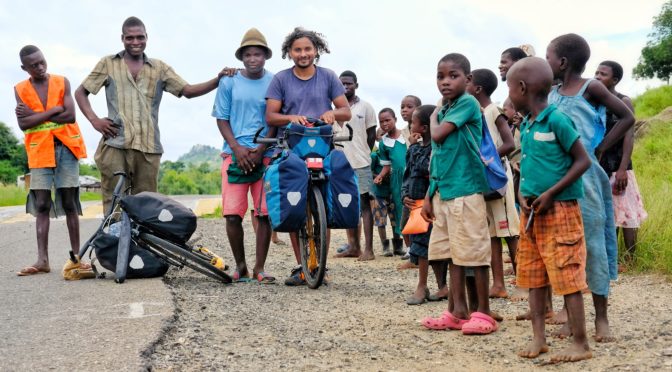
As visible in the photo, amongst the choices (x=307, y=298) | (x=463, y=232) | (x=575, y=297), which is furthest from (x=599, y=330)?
(x=307, y=298)

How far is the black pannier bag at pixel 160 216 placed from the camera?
6770 millimetres

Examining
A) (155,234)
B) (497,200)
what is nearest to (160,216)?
(155,234)

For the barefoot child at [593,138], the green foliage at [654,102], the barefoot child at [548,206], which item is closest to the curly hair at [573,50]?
the barefoot child at [593,138]

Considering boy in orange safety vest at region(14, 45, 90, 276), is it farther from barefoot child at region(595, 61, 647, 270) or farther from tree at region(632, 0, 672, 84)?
tree at region(632, 0, 672, 84)

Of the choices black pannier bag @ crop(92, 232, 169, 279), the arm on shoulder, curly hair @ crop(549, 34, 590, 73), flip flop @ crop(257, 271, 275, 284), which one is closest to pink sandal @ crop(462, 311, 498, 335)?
the arm on shoulder

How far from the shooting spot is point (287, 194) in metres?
6.30

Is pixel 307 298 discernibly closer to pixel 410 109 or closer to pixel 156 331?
pixel 156 331

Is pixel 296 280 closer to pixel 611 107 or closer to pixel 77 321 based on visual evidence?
pixel 77 321

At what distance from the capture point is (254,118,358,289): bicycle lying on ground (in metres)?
6.48

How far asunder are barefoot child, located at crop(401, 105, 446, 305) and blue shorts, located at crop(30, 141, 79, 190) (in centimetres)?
336

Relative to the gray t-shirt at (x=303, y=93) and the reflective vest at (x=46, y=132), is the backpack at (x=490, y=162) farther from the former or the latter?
the reflective vest at (x=46, y=132)

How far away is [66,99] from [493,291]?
177 inches

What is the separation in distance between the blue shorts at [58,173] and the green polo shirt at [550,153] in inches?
198

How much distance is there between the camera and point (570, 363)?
408cm
